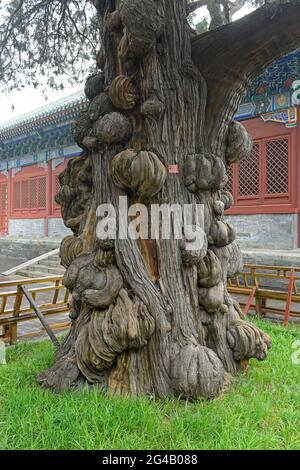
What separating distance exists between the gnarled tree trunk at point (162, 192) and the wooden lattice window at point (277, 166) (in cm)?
515

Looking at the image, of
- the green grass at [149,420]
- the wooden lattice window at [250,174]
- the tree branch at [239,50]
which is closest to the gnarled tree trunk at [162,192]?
the tree branch at [239,50]

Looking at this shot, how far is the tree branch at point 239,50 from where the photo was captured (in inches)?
95.7

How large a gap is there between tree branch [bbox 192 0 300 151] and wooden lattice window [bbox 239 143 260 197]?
561cm

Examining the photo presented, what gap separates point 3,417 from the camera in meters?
2.25

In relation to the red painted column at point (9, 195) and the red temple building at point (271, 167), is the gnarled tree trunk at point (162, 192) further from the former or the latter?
the red painted column at point (9, 195)

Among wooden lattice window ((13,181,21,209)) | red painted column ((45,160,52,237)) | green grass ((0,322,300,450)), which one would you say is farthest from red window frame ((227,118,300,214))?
wooden lattice window ((13,181,21,209))

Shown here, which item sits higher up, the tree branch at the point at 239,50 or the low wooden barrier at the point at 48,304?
the tree branch at the point at 239,50

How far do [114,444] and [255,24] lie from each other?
257cm

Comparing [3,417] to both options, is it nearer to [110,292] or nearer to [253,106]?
[110,292]

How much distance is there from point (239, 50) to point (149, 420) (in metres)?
2.37

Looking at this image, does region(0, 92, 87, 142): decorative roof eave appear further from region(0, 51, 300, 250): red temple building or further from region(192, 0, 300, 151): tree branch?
region(192, 0, 300, 151): tree branch

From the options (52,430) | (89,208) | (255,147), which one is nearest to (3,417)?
(52,430)

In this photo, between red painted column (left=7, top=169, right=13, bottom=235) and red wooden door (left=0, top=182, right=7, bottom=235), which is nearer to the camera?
red painted column (left=7, top=169, right=13, bottom=235)

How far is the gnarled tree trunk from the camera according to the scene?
2.53m
